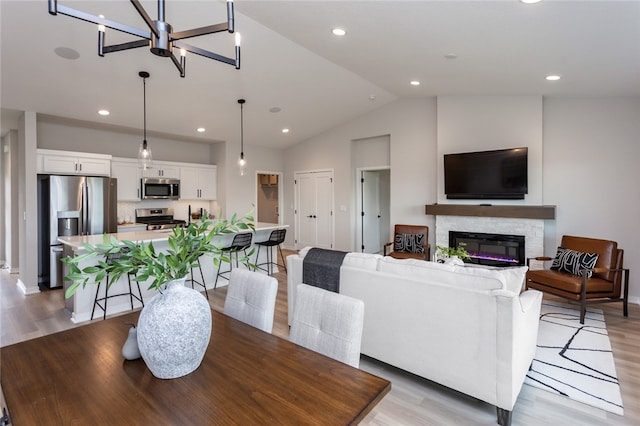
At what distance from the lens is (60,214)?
5.02 metres

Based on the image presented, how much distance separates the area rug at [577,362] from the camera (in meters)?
2.38

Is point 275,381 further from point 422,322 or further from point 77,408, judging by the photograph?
point 422,322

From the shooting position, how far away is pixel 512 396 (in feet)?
6.54

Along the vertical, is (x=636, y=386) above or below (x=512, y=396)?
below

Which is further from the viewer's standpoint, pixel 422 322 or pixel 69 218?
pixel 69 218

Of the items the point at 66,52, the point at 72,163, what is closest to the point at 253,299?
the point at 66,52

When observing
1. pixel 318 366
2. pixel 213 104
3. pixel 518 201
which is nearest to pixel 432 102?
pixel 518 201

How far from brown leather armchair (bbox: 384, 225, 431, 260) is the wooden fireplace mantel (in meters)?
0.38

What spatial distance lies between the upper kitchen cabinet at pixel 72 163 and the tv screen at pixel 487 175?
5.94m

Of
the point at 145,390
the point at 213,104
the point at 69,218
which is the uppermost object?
the point at 213,104

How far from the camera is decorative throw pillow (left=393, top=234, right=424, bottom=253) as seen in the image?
231 inches

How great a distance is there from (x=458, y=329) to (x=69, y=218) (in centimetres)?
564

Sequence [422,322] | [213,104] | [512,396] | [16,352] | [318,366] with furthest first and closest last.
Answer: [213,104]
[422,322]
[512,396]
[16,352]
[318,366]

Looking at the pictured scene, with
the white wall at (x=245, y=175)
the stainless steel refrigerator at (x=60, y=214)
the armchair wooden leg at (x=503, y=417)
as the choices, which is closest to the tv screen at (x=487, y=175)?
the armchair wooden leg at (x=503, y=417)
